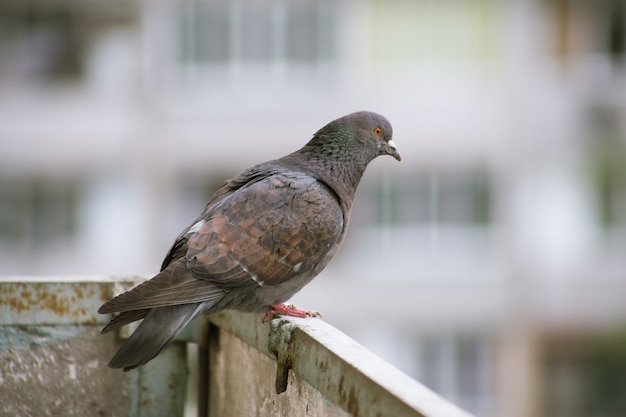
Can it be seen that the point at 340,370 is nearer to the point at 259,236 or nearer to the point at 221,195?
the point at 259,236

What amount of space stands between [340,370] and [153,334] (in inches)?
45.5

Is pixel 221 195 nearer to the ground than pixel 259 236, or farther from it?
farther from it

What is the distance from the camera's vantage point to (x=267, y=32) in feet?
64.6

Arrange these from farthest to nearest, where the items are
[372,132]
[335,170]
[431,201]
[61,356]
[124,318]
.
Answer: [431,201] < [372,132] < [335,170] < [61,356] < [124,318]

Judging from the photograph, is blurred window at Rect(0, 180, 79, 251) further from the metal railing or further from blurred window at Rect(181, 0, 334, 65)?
the metal railing

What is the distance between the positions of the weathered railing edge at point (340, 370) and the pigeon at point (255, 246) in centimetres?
28

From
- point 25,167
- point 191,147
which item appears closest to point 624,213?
point 191,147

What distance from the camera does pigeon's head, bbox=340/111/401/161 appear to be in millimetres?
5289

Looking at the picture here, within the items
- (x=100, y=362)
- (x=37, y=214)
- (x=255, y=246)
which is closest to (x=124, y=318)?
(x=100, y=362)

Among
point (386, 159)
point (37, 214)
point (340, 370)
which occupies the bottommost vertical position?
point (37, 214)

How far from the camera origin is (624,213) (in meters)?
20.2

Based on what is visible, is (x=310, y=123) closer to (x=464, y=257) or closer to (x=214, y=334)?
(x=464, y=257)

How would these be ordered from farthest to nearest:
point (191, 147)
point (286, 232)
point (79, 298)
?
point (191, 147) → point (286, 232) → point (79, 298)

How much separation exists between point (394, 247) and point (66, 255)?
581 cm
